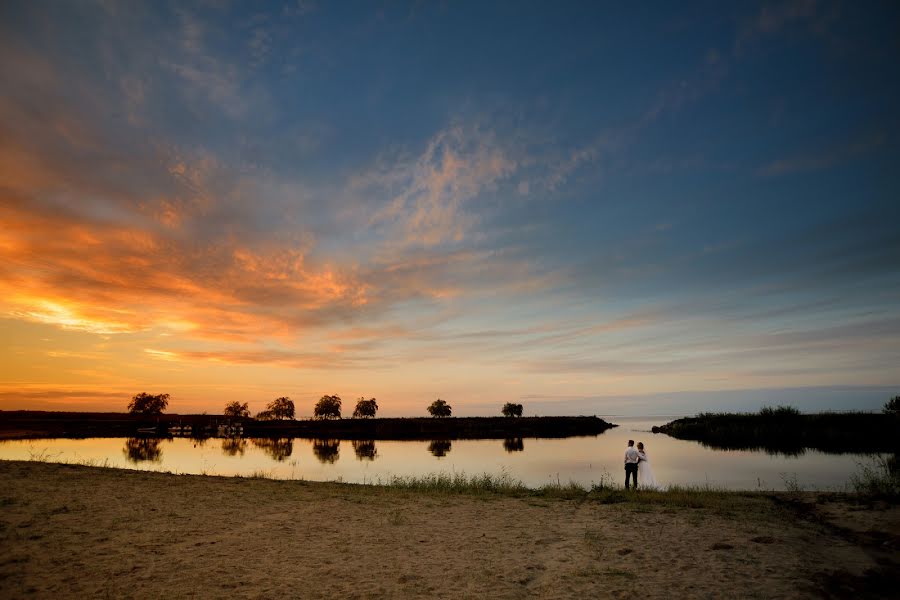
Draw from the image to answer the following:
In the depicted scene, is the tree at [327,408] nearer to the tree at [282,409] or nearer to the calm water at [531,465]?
the tree at [282,409]

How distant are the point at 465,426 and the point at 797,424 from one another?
64504mm

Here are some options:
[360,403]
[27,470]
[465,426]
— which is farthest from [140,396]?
[27,470]

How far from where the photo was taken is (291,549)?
11094 mm

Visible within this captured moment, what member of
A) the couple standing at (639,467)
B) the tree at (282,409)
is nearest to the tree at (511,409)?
the tree at (282,409)

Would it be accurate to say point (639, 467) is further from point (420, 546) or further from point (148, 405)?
point (148, 405)

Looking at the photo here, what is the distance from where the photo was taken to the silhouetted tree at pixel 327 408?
124375mm

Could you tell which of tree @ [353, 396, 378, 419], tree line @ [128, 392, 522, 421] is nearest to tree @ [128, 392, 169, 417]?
tree line @ [128, 392, 522, 421]

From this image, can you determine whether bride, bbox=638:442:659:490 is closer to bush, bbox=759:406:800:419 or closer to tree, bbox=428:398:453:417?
bush, bbox=759:406:800:419

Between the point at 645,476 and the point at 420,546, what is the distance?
13507 millimetres

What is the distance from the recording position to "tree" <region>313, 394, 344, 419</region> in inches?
4897

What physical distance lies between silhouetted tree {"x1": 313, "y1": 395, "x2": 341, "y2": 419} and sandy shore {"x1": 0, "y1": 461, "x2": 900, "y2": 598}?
110648mm

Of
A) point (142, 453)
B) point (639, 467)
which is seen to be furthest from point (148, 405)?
point (639, 467)

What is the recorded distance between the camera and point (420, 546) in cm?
1158

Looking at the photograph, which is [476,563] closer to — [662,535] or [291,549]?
[291,549]
